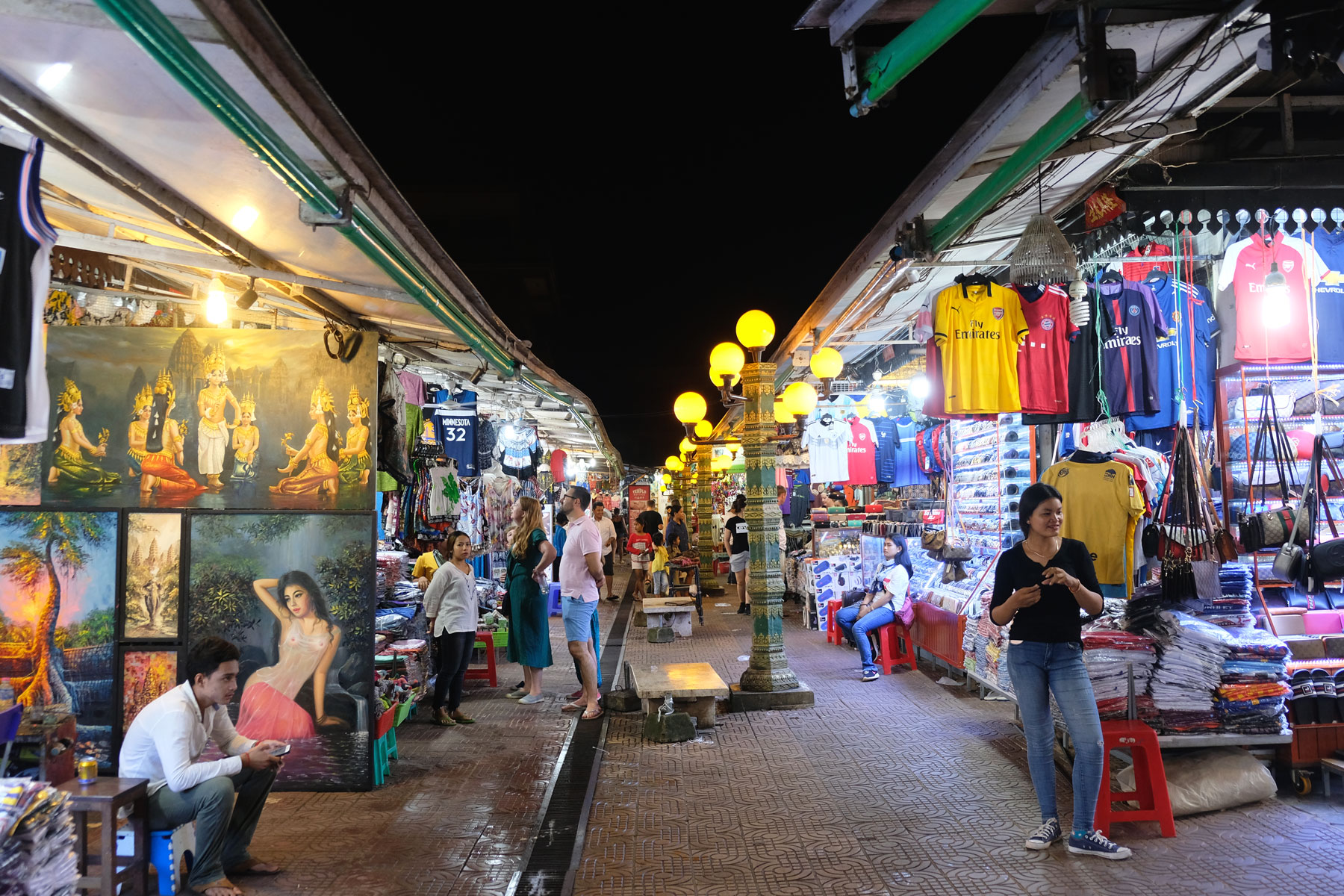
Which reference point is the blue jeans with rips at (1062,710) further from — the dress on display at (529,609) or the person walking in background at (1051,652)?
the dress on display at (529,609)

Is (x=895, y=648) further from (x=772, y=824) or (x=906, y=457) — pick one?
(x=772, y=824)

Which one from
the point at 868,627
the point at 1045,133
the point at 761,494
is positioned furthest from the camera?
the point at 868,627

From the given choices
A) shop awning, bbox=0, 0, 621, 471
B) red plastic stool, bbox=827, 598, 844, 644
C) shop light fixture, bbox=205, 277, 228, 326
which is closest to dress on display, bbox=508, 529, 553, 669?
shop awning, bbox=0, 0, 621, 471

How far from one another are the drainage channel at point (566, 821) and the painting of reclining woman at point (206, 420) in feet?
7.51

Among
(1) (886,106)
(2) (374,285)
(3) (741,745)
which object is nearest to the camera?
(1) (886,106)

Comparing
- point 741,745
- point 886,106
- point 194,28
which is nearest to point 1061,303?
point 886,106

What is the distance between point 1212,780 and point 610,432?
3840 cm

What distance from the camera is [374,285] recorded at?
5.45m

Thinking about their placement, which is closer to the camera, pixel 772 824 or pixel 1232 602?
pixel 772 824

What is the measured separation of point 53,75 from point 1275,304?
663 centimetres

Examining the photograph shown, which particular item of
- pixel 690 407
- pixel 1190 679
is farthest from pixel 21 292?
pixel 690 407

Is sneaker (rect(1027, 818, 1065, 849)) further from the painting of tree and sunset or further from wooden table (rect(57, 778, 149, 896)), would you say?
the painting of tree and sunset

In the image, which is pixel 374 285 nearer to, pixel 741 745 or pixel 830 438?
pixel 741 745

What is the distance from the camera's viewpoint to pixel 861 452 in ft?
39.0
